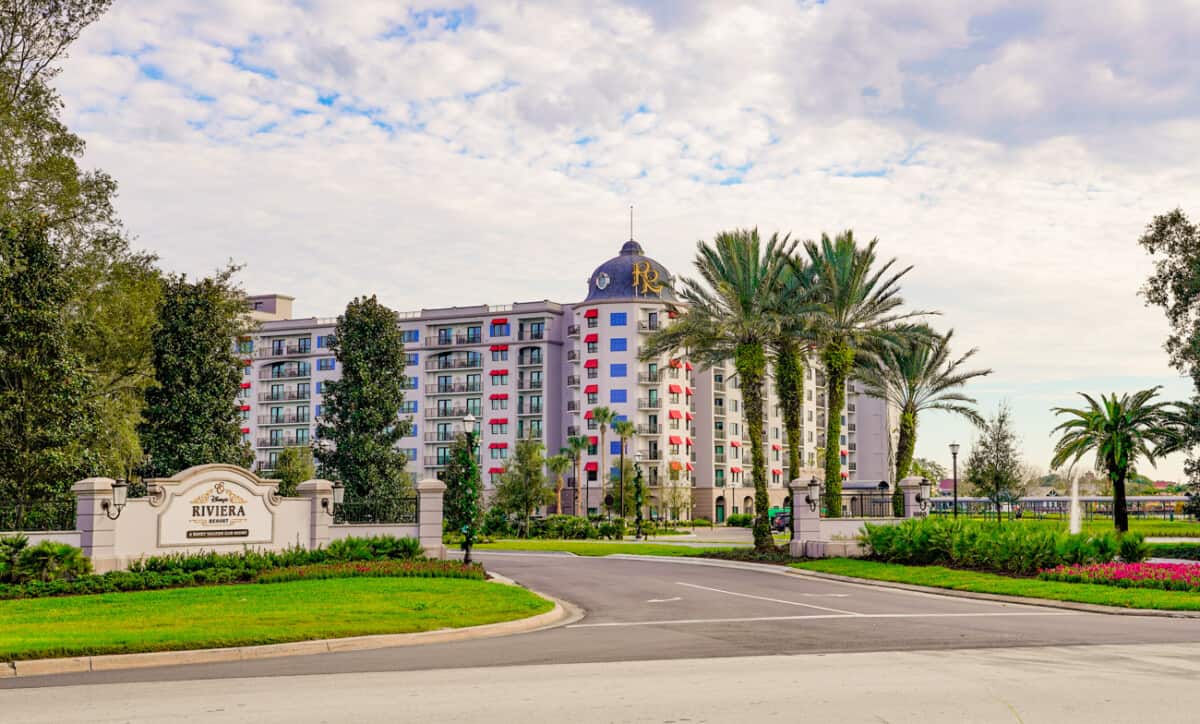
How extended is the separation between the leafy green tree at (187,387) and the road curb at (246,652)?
763 inches

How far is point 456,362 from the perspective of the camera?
383 ft

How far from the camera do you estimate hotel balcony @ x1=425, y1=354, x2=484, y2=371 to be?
116 m

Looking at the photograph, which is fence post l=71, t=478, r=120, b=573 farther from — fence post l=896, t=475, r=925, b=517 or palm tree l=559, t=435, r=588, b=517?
palm tree l=559, t=435, r=588, b=517

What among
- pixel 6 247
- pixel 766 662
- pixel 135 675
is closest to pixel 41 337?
pixel 6 247

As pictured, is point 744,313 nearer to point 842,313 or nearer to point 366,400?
point 842,313

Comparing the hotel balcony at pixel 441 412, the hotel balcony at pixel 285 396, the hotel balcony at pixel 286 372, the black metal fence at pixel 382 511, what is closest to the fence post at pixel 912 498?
the black metal fence at pixel 382 511

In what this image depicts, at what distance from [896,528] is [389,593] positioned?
1728cm

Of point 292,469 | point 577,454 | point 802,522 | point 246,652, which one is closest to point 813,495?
point 802,522

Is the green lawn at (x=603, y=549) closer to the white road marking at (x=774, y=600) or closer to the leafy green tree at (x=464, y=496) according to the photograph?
the leafy green tree at (x=464, y=496)

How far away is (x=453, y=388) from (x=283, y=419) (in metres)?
21.2

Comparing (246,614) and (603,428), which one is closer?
(246,614)

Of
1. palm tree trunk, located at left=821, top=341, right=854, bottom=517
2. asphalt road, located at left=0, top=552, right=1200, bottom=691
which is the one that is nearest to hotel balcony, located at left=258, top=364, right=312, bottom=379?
palm tree trunk, located at left=821, top=341, right=854, bottom=517

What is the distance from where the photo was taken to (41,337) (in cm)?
2855

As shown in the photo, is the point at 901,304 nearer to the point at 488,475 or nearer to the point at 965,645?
→ the point at 965,645
